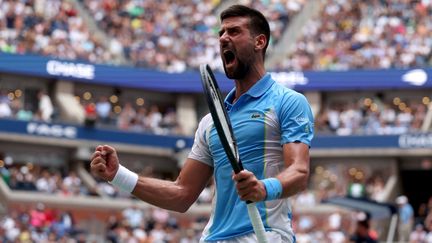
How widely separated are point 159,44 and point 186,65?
191 cm

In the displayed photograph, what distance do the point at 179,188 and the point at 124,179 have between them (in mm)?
368

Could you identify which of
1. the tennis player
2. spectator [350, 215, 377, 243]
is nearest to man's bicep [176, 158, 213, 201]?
the tennis player

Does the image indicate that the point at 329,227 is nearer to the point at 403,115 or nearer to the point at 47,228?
the point at 47,228

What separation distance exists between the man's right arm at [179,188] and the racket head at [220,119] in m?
0.89

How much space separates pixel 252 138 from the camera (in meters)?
5.97

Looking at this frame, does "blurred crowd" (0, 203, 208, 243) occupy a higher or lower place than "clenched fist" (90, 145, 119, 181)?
lower

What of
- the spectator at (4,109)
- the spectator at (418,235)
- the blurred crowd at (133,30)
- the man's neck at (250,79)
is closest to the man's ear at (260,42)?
the man's neck at (250,79)

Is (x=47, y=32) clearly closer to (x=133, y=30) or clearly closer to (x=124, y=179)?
(x=133, y=30)

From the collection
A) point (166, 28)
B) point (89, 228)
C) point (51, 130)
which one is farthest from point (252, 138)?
point (166, 28)

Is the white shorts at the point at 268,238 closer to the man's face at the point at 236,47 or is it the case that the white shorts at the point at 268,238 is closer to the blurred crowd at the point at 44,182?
the man's face at the point at 236,47

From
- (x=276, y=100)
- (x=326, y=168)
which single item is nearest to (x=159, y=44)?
(x=326, y=168)

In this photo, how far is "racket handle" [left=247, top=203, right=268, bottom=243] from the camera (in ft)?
18.2

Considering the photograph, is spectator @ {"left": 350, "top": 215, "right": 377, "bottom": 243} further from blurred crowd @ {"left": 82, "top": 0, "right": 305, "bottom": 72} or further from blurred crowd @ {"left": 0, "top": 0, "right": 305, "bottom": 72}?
blurred crowd @ {"left": 82, "top": 0, "right": 305, "bottom": 72}

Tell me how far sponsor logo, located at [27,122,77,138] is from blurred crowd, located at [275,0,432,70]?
8.82 m
